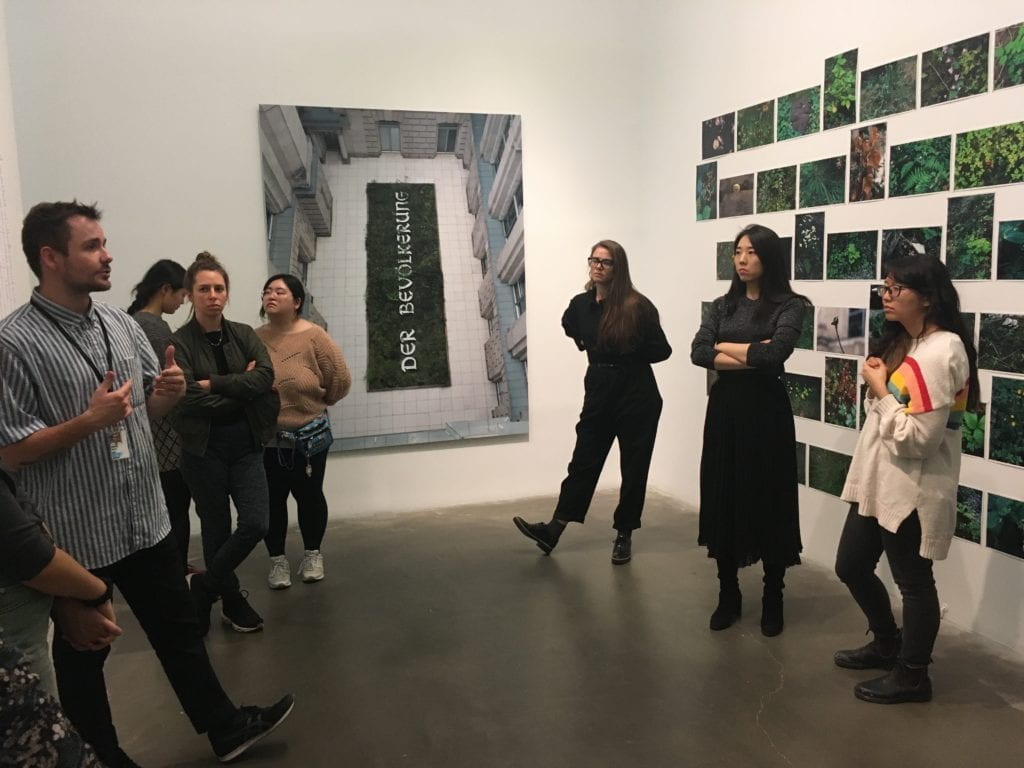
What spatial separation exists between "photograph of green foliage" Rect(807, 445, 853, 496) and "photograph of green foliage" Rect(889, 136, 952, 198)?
4.07ft

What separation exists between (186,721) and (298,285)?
184cm

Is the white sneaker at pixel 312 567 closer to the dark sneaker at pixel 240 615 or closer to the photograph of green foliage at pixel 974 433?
the dark sneaker at pixel 240 615

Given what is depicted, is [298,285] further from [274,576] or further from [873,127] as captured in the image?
[873,127]

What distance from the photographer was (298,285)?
352 centimetres

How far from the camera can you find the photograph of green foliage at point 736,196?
166 inches

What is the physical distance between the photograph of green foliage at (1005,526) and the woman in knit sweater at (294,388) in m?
2.73

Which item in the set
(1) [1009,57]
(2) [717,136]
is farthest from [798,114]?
(1) [1009,57]

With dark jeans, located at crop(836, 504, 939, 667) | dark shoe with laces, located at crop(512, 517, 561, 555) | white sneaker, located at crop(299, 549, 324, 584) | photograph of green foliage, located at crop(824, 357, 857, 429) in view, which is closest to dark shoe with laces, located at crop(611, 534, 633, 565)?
dark shoe with laces, located at crop(512, 517, 561, 555)

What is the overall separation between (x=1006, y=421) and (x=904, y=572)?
822 millimetres

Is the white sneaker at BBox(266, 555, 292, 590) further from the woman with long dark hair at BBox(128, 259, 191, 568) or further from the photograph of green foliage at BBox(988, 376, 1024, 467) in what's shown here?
the photograph of green foliage at BBox(988, 376, 1024, 467)

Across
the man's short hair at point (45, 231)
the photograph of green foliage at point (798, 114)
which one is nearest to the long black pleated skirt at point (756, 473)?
the photograph of green foliage at point (798, 114)

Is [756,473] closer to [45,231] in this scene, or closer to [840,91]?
[840,91]

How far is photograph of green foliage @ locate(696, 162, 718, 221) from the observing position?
4520 mm

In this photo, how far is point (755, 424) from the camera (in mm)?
3006
